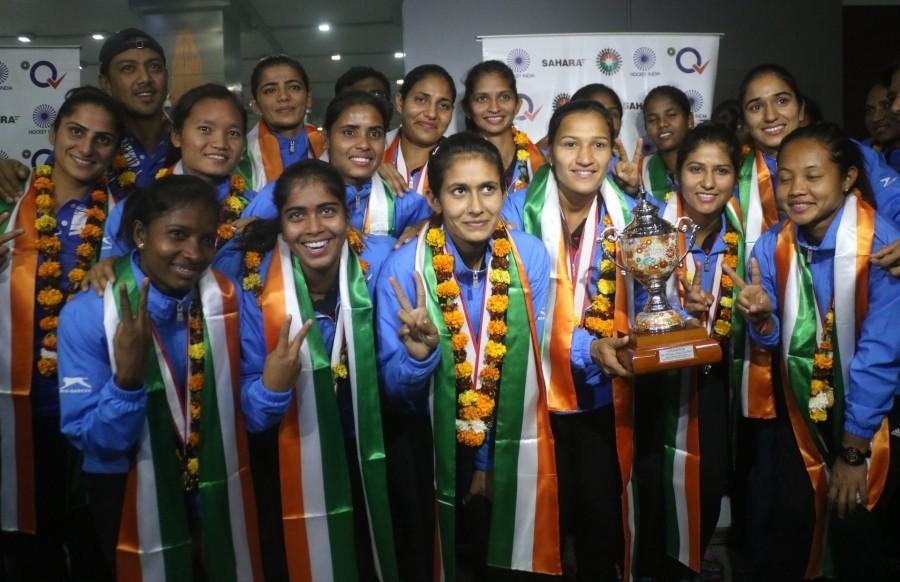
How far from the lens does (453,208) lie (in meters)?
2.78

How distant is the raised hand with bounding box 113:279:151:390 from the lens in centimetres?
220

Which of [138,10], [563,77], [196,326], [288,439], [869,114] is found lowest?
[288,439]

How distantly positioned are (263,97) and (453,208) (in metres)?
1.79

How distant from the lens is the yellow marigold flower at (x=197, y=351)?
8.35ft

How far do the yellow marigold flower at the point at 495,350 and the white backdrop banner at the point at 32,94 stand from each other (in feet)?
12.4

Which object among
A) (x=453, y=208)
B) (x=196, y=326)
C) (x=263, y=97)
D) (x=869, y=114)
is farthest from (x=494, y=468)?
(x=869, y=114)

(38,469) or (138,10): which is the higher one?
(138,10)

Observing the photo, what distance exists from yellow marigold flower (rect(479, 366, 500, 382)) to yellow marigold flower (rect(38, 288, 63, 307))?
1.78 meters

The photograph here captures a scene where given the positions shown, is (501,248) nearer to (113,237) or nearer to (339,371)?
(339,371)

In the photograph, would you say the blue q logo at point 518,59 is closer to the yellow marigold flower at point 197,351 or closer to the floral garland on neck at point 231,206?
→ the floral garland on neck at point 231,206

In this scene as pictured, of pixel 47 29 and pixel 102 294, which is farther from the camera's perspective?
pixel 47 29

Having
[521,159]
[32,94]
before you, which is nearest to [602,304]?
[521,159]

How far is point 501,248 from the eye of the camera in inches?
114

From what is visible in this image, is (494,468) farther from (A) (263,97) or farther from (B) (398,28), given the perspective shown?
(B) (398,28)
